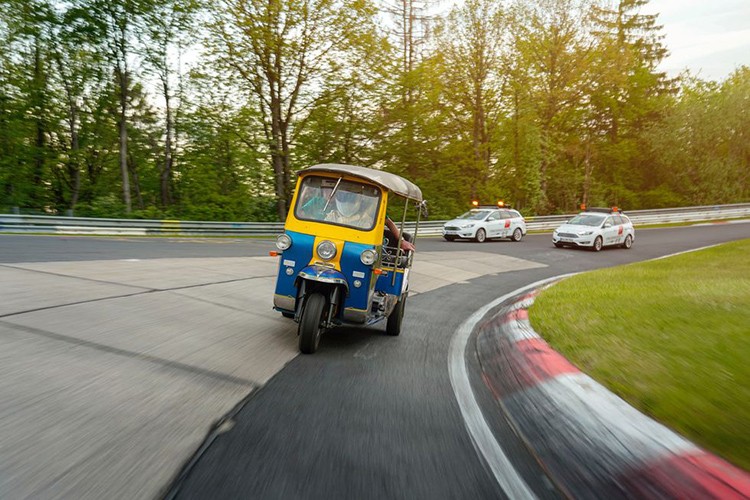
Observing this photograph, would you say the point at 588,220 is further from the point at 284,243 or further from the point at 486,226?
the point at 284,243

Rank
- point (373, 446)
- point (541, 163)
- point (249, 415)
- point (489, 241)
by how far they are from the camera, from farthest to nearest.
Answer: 1. point (541, 163)
2. point (489, 241)
3. point (249, 415)
4. point (373, 446)

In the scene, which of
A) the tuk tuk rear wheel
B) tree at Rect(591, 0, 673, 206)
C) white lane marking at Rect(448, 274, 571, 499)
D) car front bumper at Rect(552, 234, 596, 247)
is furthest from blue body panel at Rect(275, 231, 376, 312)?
tree at Rect(591, 0, 673, 206)

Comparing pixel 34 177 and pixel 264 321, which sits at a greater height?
pixel 34 177

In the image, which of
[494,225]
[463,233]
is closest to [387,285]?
[463,233]

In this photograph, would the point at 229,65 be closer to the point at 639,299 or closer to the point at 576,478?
the point at 639,299

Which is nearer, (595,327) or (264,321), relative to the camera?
(595,327)

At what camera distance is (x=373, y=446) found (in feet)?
12.6

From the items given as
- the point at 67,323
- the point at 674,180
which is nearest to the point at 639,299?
the point at 67,323

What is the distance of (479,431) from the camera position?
4.26m

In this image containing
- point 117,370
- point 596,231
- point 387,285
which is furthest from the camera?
point 596,231

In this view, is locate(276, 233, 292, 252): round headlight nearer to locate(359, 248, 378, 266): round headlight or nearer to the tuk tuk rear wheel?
locate(359, 248, 378, 266): round headlight

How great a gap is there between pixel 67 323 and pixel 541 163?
4062 centimetres

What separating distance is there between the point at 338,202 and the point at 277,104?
26.2 m

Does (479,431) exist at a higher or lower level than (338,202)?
lower
